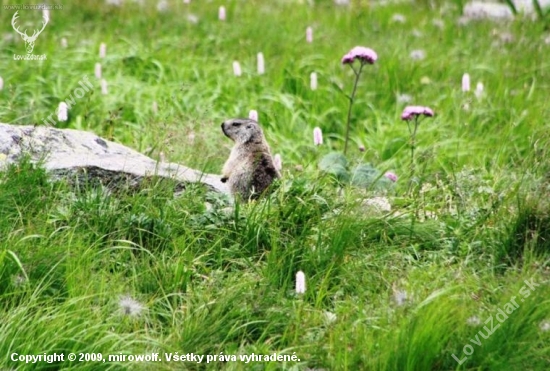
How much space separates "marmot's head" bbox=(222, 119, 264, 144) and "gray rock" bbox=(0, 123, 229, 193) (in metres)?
0.31

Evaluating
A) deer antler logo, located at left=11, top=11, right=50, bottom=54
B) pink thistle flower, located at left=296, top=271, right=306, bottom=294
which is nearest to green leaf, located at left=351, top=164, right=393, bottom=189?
pink thistle flower, located at left=296, top=271, right=306, bottom=294

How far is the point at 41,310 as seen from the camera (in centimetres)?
488

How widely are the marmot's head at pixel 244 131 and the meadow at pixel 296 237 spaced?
33cm

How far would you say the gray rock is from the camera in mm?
6133

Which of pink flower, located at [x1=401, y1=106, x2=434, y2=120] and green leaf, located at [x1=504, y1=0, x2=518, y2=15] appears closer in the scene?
pink flower, located at [x1=401, y1=106, x2=434, y2=120]

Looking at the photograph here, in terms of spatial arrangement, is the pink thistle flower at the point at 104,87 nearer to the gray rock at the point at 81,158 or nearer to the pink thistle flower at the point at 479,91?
the gray rock at the point at 81,158

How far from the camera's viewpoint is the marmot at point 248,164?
20.9ft

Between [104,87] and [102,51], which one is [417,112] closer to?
[104,87]

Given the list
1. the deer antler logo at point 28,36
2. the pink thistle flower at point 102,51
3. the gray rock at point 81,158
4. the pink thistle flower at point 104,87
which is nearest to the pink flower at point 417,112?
the gray rock at point 81,158

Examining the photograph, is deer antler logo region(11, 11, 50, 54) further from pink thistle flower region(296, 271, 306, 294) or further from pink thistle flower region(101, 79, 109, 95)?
pink thistle flower region(296, 271, 306, 294)

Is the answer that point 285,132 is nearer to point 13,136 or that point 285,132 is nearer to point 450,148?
point 450,148

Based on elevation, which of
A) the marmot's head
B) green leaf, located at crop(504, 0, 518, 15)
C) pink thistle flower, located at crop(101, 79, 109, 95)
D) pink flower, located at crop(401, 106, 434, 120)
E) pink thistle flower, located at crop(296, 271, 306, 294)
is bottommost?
pink thistle flower, located at crop(296, 271, 306, 294)

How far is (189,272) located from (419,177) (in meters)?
2.12

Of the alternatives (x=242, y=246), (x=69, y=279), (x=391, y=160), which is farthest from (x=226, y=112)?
(x=69, y=279)
